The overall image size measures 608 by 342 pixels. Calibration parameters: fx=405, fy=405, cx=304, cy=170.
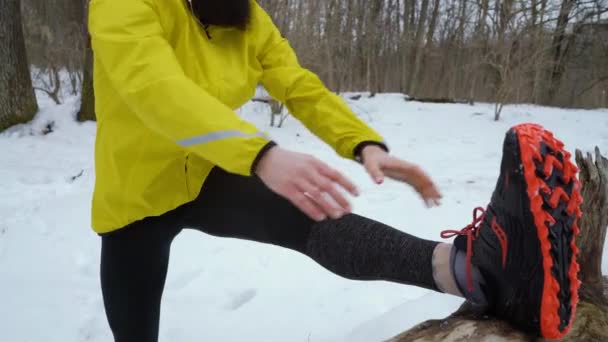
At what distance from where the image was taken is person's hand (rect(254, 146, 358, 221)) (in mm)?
620

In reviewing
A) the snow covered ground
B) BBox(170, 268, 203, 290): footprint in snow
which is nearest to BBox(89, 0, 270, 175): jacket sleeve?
the snow covered ground

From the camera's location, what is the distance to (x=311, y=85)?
114 cm

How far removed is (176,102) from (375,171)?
0.41m

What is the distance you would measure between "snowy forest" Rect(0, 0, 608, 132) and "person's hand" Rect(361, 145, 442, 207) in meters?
5.16

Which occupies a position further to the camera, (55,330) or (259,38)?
(55,330)

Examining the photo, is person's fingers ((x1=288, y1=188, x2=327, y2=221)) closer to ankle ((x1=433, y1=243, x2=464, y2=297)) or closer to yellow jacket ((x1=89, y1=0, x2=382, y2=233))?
yellow jacket ((x1=89, y1=0, x2=382, y2=233))

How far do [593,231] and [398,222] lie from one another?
1.50 m

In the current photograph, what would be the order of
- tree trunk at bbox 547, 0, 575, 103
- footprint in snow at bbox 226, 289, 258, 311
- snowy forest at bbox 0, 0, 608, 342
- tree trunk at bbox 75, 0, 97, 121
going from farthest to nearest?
tree trunk at bbox 547, 0, 575, 103 < tree trunk at bbox 75, 0, 97, 121 < footprint in snow at bbox 226, 289, 258, 311 < snowy forest at bbox 0, 0, 608, 342

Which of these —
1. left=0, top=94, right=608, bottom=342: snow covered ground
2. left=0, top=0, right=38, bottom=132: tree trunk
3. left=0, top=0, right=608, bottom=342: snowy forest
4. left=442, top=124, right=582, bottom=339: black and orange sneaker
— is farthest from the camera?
left=0, top=0, right=38, bottom=132: tree trunk

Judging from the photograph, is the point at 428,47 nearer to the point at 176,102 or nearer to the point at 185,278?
the point at 185,278

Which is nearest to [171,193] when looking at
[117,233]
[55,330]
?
[117,233]

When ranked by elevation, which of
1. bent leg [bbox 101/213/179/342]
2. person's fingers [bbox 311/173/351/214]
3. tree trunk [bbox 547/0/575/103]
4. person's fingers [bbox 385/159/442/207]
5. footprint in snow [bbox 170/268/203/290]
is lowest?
footprint in snow [bbox 170/268/203/290]

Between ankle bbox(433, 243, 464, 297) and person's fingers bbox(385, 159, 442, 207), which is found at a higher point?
person's fingers bbox(385, 159, 442, 207)

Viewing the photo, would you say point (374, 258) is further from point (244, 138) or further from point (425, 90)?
point (425, 90)
